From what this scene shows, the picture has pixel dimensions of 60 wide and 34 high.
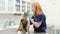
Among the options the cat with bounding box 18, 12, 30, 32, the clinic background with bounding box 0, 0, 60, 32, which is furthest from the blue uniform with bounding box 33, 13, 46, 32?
the clinic background with bounding box 0, 0, 60, 32

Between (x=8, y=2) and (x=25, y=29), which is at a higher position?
(x=8, y=2)

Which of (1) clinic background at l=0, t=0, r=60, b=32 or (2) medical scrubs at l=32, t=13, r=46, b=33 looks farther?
(1) clinic background at l=0, t=0, r=60, b=32

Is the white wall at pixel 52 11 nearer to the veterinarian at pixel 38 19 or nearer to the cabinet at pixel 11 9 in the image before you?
the cabinet at pixel 11 9

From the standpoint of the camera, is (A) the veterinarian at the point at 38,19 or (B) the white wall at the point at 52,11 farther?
(B) the white wall at the point at 52,11

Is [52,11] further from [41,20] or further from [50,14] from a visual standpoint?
[41,20]

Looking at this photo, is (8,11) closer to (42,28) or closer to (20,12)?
(20,12)

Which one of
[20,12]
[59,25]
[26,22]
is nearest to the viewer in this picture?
[26,22]

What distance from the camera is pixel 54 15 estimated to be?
4188mm

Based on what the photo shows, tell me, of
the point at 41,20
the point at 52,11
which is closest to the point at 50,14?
the point at 52,11

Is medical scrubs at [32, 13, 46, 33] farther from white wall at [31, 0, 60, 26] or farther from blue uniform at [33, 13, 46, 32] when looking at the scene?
white wall at [31, 0, 60, 26]

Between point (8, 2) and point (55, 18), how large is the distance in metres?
1.50

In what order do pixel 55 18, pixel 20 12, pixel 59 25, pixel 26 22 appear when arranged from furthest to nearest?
pixel 20 12 → pixel 55 18 → pixel 59 25 → pixel 26 22

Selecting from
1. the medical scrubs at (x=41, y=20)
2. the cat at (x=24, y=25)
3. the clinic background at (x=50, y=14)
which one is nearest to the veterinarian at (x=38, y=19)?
the medical scrubs at (x=41, y=20)

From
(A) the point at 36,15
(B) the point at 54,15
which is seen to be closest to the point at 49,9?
(B) the point at 54,15
